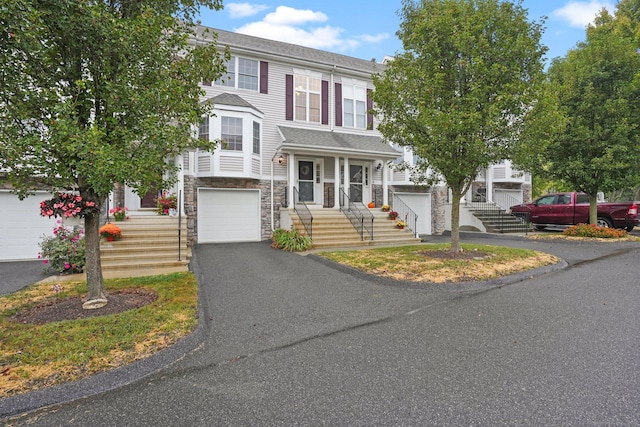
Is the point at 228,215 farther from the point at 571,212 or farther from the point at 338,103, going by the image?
the point at 571,212

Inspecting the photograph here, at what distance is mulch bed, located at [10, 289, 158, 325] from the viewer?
14.8 feet

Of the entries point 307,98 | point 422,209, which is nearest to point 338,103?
point 307,98

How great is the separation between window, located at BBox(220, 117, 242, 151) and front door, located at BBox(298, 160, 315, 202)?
3002 mm

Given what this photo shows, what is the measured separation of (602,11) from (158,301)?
99.0 feet

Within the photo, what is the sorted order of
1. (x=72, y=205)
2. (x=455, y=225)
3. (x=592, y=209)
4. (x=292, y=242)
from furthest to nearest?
(x=592, y=209), (x=292, y=242), (x=455, y=225), (x=72, y=205)

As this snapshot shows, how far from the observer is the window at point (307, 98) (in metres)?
14.6

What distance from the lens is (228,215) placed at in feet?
43.4

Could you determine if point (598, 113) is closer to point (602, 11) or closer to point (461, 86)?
point (461, 86)

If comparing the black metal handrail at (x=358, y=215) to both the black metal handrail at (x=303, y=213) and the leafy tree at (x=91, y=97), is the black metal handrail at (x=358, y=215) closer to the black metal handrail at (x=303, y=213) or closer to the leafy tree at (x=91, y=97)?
the black metal handrail at (x=303, y=213)

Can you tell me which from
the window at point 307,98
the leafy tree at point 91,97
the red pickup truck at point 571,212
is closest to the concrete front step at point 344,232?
the window at point 307,98

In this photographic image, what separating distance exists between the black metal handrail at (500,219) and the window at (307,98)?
9377 millimetres

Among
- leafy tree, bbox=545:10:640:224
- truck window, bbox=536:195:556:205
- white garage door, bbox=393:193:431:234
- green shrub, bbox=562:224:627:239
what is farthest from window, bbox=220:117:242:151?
truck window, bbox=536:195:556:205

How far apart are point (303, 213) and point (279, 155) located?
114 inches

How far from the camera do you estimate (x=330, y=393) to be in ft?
8.92
